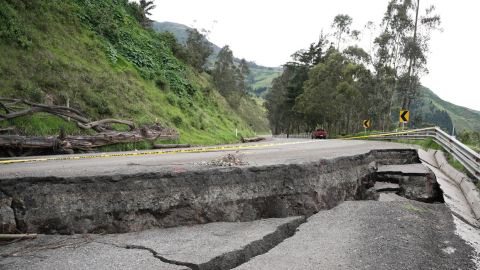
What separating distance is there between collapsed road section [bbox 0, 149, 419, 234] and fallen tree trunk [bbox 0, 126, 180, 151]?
20.1ft

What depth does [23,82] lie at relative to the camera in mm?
10906

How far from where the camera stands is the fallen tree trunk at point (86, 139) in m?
8.41

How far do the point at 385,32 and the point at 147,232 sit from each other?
42131 mm

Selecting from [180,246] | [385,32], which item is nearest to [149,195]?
[180,246]

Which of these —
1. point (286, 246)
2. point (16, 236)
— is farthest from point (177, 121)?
point (286, 246)

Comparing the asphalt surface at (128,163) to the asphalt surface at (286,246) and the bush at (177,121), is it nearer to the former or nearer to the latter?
the asphalt surface at (286,246)

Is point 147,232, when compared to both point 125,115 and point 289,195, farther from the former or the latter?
point 125,115

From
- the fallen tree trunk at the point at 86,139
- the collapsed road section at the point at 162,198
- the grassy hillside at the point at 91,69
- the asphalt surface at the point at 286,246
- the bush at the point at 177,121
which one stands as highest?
the grassy hillside at the point at 91,69

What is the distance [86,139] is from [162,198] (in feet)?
24.8

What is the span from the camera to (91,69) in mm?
15086

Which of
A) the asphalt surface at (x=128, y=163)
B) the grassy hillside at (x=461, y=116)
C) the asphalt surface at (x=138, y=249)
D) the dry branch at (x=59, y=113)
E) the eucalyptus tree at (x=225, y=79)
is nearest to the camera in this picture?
the asphalt surface at (x=138, y=249)

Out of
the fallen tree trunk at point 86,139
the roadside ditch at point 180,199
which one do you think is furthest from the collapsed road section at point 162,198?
the fallen tree trunk at point 86,139

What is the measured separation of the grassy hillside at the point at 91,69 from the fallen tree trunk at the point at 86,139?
683 mm

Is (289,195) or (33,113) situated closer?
(289,195)
